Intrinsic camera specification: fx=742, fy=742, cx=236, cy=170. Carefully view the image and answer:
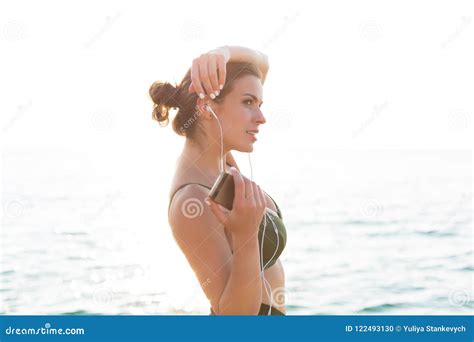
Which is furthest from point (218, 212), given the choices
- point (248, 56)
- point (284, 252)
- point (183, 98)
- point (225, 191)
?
point (284, 252)

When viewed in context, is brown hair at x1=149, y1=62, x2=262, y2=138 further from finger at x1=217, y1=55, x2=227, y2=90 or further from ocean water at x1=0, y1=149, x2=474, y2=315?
ocean water at x1=0, y1=149, x2=474, y2=315

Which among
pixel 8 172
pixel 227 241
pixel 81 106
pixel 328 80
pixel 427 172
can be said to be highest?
pixel 227 241

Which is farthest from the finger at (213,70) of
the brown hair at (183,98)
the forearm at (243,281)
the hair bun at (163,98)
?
the forearm at (243,281)

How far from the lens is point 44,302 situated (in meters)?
13.4

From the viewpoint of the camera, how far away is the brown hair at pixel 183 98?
3.38 meters

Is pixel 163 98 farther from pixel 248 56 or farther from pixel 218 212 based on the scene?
pixel 218 212

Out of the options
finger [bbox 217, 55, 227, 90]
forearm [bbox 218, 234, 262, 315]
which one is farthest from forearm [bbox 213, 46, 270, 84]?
forearm [bbox 218, 234, 262, 315]

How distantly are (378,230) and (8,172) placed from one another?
908 inches

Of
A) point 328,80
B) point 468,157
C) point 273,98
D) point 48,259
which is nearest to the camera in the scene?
point 48,259

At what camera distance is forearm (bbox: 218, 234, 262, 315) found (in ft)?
9.54

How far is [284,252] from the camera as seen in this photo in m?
19.3

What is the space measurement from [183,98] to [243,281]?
991mm
